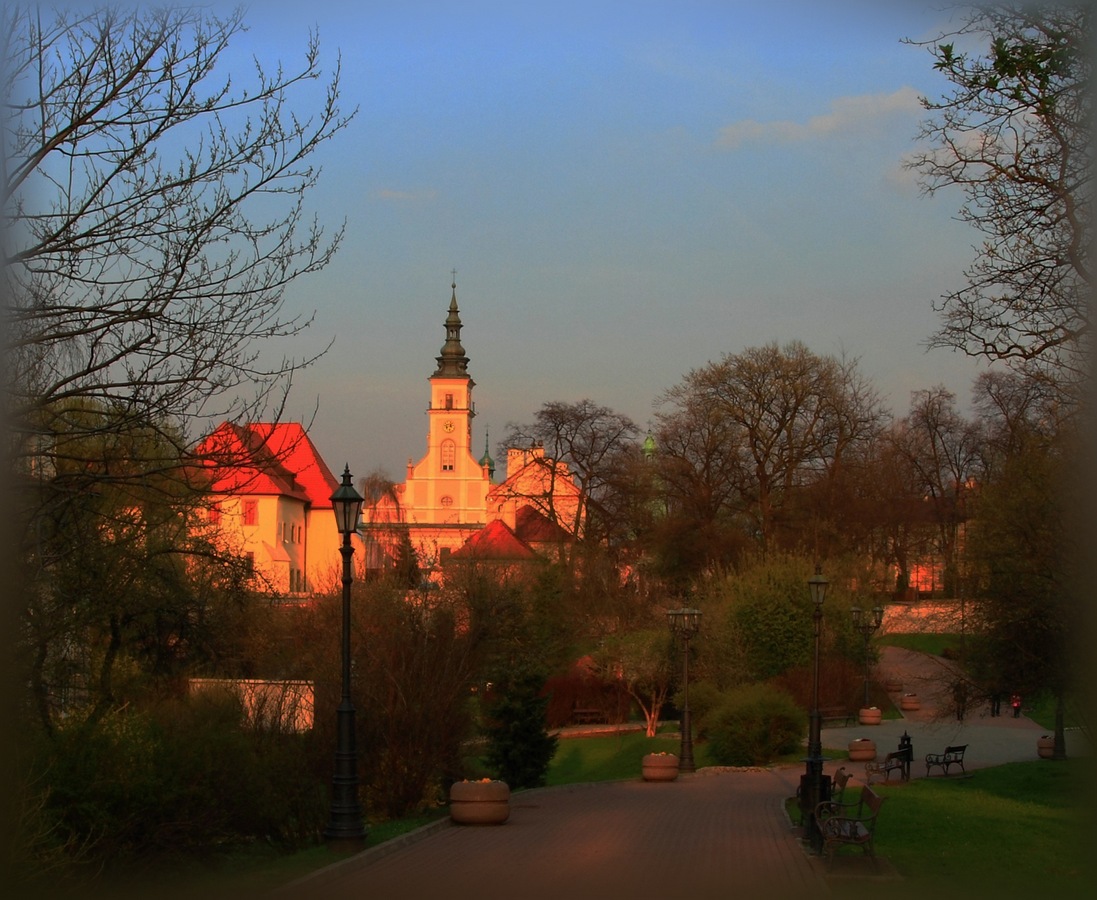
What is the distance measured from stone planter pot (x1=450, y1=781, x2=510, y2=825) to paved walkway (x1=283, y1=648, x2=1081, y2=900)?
0.72ft

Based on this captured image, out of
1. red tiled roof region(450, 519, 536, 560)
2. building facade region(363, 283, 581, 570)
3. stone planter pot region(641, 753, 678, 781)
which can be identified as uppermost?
building facade region(363, 283, 581, 570)

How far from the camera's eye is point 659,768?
29422 mm

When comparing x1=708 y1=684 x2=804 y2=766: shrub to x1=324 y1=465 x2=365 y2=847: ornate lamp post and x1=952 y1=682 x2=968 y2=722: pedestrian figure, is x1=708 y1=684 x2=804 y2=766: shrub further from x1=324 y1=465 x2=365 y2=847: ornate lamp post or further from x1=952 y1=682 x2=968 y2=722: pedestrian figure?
x1=324 y1=465 x2=365 y2=847: ornate lamp post

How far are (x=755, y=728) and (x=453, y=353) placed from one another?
9403 centimetres

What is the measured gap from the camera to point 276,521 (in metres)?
80.4

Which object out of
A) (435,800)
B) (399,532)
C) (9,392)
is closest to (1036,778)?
(435,800)

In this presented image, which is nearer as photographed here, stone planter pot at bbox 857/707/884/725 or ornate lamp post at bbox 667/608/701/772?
ornate lamp post at bbox 667/608/701/772

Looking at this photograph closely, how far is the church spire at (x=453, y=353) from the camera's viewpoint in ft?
403

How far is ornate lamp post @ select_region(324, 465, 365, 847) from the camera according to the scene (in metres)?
15.6

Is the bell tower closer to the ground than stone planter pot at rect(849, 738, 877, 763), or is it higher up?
higher up

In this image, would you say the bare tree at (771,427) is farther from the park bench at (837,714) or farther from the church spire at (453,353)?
the church spire at (453,353)

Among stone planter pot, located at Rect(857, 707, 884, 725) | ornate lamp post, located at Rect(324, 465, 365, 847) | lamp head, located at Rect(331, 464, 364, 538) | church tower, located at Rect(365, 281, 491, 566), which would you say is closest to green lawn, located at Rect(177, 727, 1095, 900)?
ornate lamp post, located at Rect(324, 465, 365, 847)

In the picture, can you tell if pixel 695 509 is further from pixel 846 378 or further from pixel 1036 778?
pixel 1036 778

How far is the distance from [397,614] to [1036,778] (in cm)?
1284
